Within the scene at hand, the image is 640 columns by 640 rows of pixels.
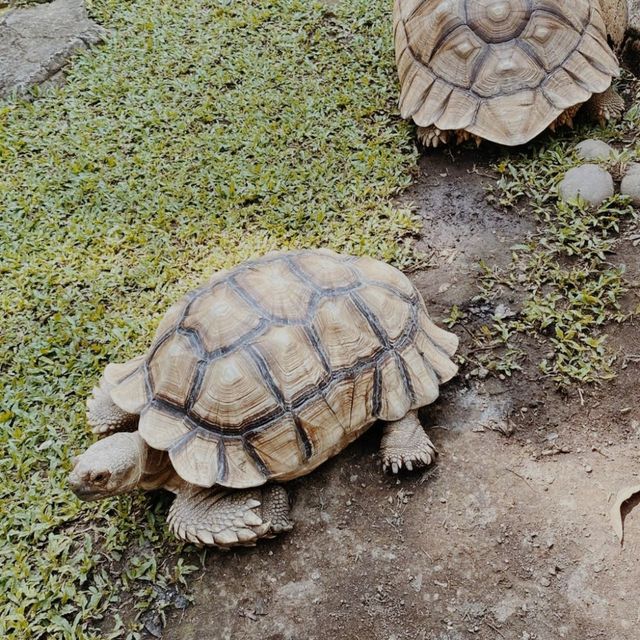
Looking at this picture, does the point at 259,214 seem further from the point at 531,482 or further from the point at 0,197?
Result: the point at 531,482

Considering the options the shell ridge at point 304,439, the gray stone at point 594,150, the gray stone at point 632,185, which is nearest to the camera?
the shell ridge at point 304,439

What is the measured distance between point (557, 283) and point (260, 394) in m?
1.91

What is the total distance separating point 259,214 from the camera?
4.25 m

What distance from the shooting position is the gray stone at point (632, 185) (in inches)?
145

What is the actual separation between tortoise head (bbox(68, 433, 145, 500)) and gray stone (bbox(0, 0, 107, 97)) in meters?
4.24

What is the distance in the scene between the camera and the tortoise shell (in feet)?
8.46

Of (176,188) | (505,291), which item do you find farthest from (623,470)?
(176,188)

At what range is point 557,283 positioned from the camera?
11.4 ft

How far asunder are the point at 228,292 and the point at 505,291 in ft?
5.46

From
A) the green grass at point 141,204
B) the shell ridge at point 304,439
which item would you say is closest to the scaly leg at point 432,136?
the green grass at point 141,204

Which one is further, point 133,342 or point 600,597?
point 133,342

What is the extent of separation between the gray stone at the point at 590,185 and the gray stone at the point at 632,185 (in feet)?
0.25

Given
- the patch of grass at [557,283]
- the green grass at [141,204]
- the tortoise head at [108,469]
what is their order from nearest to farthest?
the tortoise head at [108,469], the green grass at [141,204], the patch of grass at [557,283]

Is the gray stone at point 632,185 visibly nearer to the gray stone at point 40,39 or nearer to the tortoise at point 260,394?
the tortoise at point 260,394
